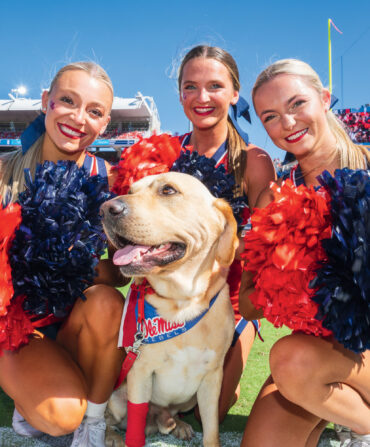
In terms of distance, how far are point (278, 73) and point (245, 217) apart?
3.24ft

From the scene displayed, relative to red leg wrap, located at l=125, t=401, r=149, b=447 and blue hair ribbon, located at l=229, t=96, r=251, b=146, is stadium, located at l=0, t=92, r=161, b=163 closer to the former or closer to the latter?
blue hair ribbon, located at l=229, t=96, r=251, b=146

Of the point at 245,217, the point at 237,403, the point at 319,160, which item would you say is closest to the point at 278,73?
the point at 319,160

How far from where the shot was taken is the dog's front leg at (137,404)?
200cm

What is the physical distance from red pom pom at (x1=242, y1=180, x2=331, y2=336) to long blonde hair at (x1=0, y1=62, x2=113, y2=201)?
1606mm

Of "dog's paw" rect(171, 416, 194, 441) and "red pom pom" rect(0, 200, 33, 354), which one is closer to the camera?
"red pom pom" rect(0, 200, 33, 354)

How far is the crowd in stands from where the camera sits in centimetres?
2283

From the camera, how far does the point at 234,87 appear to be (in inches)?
119

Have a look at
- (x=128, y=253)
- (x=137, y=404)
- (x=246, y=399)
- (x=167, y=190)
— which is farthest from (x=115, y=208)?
(x=246, y=399)

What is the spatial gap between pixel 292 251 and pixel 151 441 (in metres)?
1.47

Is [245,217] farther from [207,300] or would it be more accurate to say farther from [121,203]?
[121,203]

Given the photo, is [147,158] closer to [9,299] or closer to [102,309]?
[102,309]

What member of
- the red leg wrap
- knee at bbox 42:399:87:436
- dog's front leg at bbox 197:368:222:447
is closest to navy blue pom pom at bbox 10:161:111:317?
knee at bbox 42:399:87:436

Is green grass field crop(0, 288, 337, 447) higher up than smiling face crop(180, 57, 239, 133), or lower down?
lower down

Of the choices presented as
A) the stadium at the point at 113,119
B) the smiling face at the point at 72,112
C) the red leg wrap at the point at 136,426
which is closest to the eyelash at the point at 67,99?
the smiling face at the point at 72,112
